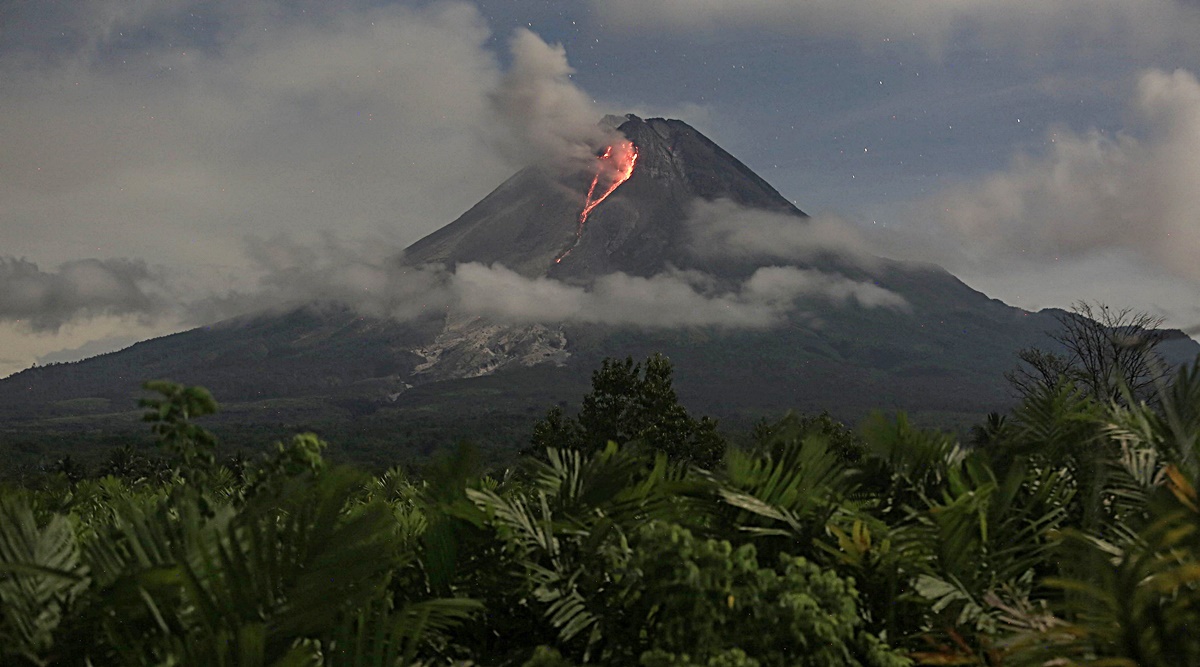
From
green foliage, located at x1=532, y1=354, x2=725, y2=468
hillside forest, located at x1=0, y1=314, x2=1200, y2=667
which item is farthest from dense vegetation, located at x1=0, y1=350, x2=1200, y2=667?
green foliage, located at x1=532, y1=354, x2=725, y2=468

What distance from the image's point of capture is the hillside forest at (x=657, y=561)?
6.09 ft

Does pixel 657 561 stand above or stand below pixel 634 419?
above

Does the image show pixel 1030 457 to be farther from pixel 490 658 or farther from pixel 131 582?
pixel 131 582

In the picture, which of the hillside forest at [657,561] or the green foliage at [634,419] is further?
the green foliage at [634,419]

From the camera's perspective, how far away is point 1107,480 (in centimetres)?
299

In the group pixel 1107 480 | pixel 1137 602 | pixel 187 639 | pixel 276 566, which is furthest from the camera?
pixel 1107 480

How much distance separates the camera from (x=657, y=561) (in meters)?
1.98

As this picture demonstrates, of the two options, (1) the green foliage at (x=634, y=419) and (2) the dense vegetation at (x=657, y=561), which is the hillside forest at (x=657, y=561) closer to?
(2) the dense vegetation at (x=657, y=561)

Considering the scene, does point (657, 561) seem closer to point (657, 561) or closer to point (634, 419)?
point (657, 561)

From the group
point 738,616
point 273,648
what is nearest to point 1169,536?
point 738,616

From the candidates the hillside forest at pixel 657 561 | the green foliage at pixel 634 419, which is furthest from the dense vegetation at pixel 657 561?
the green foliage at pixel 634 419

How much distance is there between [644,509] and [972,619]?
3.01 feet

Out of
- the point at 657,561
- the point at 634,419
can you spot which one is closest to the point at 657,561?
the point at 657,561

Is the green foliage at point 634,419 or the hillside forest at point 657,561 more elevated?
the hillside forest at point 657,561
